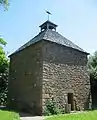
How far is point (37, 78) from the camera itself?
16.9 m

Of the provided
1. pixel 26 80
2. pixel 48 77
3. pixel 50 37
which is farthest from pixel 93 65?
pixel 48 77

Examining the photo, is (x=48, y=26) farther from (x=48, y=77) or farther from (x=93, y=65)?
(x=93, y=65)

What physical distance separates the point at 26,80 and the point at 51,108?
3.85m

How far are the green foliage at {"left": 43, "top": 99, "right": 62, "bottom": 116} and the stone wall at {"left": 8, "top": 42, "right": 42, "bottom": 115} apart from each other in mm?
594

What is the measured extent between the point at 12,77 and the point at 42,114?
7368 millimetres

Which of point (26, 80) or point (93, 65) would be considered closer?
point (26, 80)

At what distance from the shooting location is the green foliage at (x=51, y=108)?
15912 millimetres

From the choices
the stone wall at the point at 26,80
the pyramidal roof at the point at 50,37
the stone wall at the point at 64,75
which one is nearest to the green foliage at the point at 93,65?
the stone wall at the point at 64,75

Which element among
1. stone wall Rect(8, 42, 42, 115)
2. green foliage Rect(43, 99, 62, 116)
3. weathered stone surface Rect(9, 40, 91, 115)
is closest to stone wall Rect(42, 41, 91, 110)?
weathered stone surface Rect(9, 40, 91, 115)

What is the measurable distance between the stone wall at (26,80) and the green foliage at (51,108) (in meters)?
0.59

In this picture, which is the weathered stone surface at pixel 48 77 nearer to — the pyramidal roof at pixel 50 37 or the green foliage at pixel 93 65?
the pyramidal roof at pixel 50 37

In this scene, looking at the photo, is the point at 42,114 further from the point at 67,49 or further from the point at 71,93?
the point at 67,49

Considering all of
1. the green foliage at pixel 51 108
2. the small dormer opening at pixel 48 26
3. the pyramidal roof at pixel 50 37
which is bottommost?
the green foliage at pixel 51 108

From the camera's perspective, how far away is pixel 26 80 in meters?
18.6
